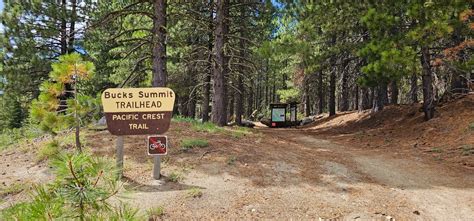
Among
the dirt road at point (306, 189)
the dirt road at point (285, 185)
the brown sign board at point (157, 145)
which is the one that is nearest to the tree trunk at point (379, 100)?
the dirt road at point (285, 185)

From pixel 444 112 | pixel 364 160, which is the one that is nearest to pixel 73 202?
pixel 364 160

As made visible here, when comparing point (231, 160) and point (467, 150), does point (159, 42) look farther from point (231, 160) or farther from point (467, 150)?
point (467, 150)


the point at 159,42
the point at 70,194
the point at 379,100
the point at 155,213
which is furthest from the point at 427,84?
the point at 70,194

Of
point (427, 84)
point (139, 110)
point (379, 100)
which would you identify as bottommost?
point (139, 110)

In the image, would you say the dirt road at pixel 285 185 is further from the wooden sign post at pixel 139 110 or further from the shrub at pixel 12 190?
the wooden sign post at pixel 139 110

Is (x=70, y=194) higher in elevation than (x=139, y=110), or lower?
lower

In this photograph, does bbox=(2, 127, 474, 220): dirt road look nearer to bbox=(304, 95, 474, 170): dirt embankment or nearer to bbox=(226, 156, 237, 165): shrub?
bbox=(226, 156, 237, 165): shrub

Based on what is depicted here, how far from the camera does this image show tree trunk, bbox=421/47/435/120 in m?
10.9

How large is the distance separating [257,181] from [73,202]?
389cm

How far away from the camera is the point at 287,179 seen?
6059 mm

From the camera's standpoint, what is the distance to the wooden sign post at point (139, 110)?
18.0 ft

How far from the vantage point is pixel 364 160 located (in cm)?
822

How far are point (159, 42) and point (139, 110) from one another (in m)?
4.09

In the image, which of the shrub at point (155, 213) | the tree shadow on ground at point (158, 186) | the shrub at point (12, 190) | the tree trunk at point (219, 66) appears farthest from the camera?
the tree trunk at point (219, 66)
